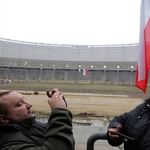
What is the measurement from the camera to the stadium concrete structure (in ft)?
241

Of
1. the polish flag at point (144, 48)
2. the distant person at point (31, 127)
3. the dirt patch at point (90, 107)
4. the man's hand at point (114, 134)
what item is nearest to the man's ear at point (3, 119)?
the distant person at point (31, 127)

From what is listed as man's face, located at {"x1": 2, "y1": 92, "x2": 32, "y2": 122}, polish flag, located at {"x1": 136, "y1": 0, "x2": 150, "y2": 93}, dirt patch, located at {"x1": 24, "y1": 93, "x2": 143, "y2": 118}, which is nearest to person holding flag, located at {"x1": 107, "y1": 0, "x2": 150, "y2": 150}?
polish flag, located at {"x1": 136, "y1": 0, "x2": 150, "y2": 93}

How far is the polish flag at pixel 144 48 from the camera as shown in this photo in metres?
2.30

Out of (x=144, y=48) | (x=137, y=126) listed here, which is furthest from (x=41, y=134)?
(x=144, y=48)

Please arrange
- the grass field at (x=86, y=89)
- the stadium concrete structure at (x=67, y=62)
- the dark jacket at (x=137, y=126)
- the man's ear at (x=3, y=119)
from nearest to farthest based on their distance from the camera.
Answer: the man's ear at (x=3, y=119) → the dark jacket at (x=137, y=126) → the grass field at (x=86, y=89) → the stadium concrete structure at (x=67, y=62)

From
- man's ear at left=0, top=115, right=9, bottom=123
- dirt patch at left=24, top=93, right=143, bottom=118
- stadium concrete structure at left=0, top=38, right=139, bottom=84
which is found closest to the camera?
man's ear at left=0, top=115, right=9, bottom=123

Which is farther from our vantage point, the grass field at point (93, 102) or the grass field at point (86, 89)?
the grass field at point (86, 89)

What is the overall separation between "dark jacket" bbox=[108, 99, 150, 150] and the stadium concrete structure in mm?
69565

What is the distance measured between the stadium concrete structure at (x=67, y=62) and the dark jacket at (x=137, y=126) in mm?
69565

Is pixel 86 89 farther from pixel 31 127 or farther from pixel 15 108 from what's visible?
pixel 15 108

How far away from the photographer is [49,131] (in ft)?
4.53

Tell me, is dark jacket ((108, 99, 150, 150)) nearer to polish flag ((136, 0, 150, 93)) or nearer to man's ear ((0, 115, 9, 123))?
polish flag ((136, 0, 150, 93))

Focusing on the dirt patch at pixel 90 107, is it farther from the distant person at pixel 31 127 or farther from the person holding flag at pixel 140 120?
the distant person at pixel 31 127

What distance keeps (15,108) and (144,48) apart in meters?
1.61
